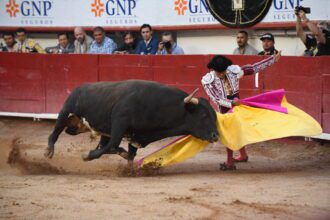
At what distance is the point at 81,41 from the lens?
1203cm

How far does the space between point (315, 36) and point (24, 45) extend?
17.4ft

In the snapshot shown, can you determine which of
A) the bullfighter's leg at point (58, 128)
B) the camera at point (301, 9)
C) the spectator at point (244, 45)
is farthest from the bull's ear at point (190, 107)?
the spectator at point (244, 45)

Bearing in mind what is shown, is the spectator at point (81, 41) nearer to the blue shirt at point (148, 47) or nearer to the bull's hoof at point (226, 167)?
the blue shirt at point (148, 47)

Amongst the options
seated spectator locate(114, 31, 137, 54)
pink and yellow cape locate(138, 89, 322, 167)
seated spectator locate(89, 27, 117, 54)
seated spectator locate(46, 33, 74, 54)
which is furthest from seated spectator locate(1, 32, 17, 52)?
pink and yellow cape locate(138, 89, 322, 167)

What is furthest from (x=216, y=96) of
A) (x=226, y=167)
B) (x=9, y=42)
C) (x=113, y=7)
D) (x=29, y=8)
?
(x=29, y=8)

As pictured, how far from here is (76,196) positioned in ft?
20.6

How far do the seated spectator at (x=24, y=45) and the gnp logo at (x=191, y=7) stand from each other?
2.32 metres

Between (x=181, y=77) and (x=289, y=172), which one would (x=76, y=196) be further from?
(x=181, y=77)

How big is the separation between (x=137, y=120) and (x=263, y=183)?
1378 mm

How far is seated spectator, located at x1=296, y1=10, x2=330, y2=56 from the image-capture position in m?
8.93

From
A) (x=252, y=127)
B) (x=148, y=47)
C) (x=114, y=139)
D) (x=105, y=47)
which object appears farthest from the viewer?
(x=105, y=47)

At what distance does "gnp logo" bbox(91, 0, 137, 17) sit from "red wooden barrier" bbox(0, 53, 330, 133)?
1.03 metres

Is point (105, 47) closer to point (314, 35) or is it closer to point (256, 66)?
point (314, 35)

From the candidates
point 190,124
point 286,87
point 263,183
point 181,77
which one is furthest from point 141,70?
point 263,183
